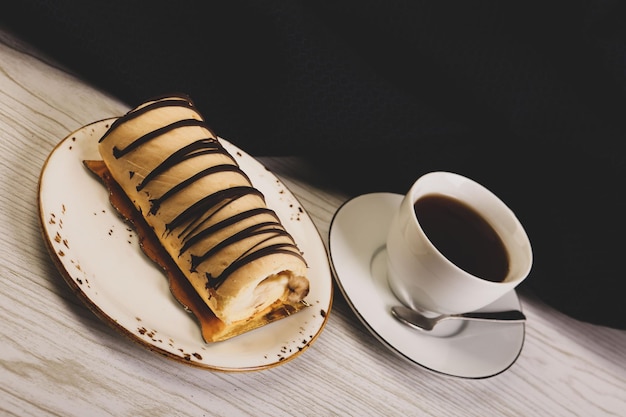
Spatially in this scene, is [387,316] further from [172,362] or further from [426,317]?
[172,362]

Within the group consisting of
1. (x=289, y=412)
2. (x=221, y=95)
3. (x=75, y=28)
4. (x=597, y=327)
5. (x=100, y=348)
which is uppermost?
(x=75, y=28)

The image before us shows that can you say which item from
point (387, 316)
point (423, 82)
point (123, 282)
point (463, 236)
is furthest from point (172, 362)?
point (423, 82)

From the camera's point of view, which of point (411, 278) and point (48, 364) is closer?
point (48, 364)

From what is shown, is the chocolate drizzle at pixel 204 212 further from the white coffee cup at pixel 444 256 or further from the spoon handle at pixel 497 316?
the spoon handle at pixel 497 316

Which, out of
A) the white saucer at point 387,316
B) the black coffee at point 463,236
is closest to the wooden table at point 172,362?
the white saucer at point 387,316

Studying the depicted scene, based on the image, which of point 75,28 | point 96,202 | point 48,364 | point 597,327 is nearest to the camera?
point 48,364

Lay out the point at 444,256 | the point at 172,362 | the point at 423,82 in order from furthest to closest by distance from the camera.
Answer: the point at 423,82 < the point at 444,256 < the point at 172,362

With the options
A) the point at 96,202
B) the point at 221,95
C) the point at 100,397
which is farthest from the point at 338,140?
the point at 100,397

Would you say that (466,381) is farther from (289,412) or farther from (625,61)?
(625,61)
